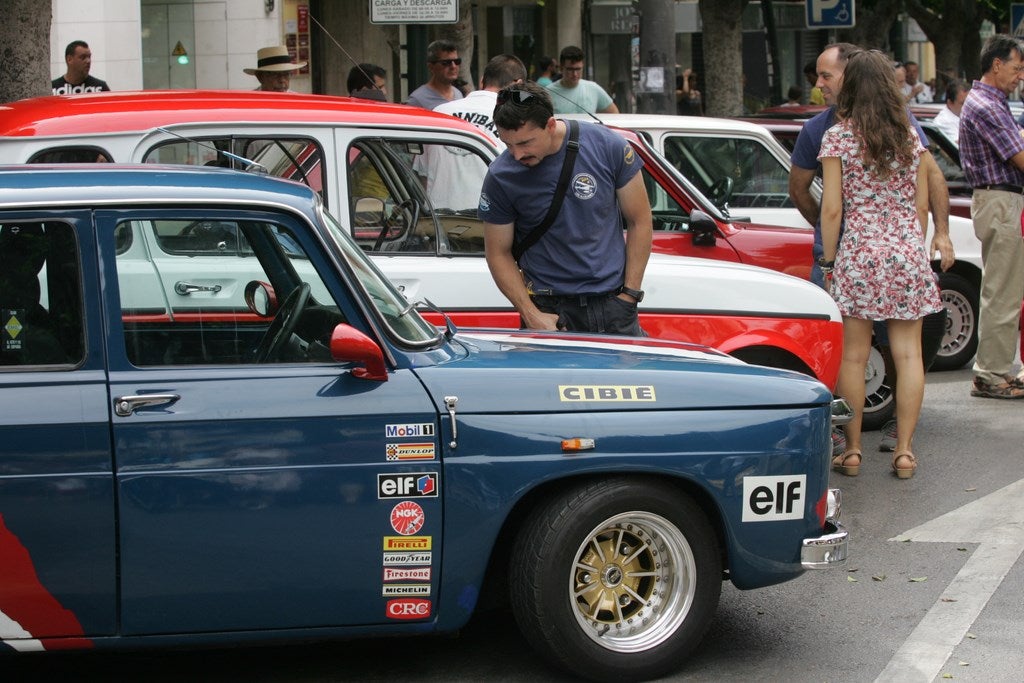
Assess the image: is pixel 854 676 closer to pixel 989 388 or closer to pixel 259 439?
pixel 259 439

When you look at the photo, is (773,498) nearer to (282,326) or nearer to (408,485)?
(408,485)

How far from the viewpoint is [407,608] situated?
457 centimetres

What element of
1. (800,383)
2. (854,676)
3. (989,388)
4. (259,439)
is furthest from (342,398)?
(989,388)

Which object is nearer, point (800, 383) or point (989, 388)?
point (800, 383)

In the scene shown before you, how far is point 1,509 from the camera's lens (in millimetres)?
4246

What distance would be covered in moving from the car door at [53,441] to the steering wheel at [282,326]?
46 centimetres

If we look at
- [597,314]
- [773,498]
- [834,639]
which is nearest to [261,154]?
[597,314]

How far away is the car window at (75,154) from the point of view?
6.09 meters

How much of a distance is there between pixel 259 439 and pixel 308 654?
1.10m

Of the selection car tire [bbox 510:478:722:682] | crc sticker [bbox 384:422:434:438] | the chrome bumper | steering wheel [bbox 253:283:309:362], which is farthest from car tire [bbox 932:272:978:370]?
steering wheel [bbox 253:283:309:362]

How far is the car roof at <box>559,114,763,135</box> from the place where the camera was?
957cm

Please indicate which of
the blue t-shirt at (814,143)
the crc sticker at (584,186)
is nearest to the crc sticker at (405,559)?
the crc sticker at (584,186)

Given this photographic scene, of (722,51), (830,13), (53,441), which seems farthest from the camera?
(722,51)

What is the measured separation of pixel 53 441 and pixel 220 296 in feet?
2.14
